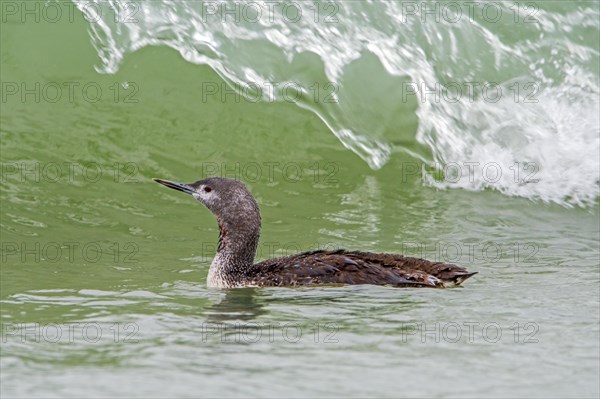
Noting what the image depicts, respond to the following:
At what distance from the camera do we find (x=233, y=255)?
1075cm

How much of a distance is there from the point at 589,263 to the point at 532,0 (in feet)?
24.1

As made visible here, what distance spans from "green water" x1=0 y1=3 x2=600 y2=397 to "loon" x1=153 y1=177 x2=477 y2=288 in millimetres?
133

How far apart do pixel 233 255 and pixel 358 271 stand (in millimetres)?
1121

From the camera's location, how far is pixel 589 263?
11.3 meters

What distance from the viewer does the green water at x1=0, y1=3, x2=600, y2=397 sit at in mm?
7852

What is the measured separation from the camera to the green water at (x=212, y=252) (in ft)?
25.8

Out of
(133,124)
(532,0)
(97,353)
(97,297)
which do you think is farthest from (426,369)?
(532,0)
